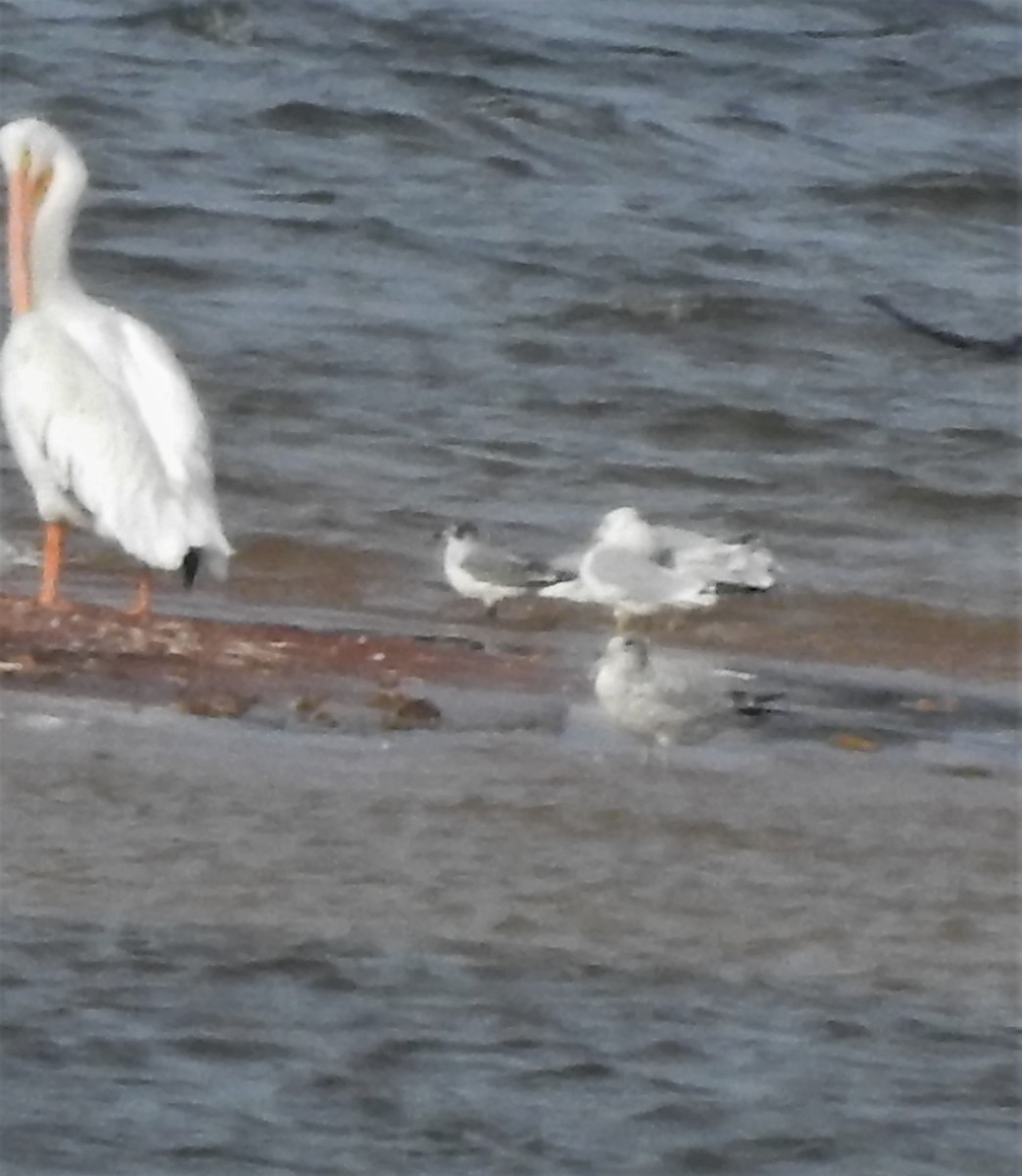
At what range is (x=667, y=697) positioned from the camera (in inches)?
270

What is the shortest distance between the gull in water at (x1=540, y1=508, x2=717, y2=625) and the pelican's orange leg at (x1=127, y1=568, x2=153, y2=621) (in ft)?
3.57

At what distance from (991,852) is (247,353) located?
562 centimetres

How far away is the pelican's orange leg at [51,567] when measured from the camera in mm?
7777

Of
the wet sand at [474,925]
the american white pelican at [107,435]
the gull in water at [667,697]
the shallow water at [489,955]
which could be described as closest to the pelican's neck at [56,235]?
the american white pelican at [107,435]

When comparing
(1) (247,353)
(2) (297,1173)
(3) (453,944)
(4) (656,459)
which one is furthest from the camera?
(1) (247,353)

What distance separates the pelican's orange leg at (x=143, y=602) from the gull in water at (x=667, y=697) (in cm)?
102

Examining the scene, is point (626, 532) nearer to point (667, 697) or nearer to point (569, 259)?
point (667, 697)

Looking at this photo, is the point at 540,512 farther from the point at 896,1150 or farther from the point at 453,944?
the point at 896,1150

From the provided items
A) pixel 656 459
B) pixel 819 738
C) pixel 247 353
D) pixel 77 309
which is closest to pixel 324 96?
pixel 247 353

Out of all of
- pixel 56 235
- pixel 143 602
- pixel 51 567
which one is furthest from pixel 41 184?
pixel 143 602

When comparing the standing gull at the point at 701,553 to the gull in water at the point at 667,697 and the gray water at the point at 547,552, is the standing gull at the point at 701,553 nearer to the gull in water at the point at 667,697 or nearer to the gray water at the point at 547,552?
the gray water at the point at 547,552

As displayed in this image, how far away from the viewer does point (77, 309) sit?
8.50 meters

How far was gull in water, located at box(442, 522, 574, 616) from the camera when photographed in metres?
8.21

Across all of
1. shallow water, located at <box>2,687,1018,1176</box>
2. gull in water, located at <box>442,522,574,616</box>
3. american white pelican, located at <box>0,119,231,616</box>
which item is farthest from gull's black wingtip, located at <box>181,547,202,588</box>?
shallow water, located at <box>2,687,1018,1176</box>
